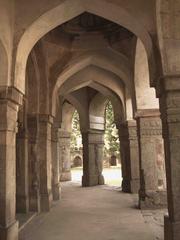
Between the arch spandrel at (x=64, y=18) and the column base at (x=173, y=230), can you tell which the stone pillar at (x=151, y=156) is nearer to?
the arch spandrel at (x=64, y=18)

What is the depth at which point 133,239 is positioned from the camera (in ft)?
16.6

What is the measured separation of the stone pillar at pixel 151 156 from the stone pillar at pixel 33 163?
8.86 ft

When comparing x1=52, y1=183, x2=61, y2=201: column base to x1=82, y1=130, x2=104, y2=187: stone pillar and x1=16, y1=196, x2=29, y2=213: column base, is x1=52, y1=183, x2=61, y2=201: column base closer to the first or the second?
x1=16, y1=196, x2=29, y2=213: column base

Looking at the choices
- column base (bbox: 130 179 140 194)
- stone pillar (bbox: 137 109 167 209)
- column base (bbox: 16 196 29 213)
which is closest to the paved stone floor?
column base (bbox: 16 196 29 213)

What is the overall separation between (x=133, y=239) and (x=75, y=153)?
2079 cm

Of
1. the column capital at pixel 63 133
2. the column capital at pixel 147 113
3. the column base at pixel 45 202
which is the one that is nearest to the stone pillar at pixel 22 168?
the column base at pixel 45 202

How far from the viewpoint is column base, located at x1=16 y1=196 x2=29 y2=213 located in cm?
741

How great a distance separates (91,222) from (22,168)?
2277 millimetres

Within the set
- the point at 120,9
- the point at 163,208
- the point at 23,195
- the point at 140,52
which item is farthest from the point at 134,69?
the point at 23,195

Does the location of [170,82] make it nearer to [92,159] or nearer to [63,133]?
[92,159]

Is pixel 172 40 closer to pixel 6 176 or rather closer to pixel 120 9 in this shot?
pixel 120 9

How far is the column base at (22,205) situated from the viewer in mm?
7406

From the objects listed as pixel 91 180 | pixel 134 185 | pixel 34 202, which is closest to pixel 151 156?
pixel 34 202

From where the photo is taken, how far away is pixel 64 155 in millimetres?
16000
